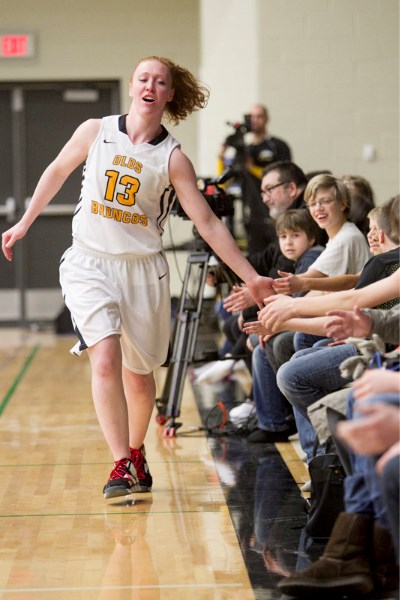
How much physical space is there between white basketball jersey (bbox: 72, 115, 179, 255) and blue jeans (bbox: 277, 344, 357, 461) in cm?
66

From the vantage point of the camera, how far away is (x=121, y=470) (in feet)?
12.1

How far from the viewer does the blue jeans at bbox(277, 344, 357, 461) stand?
134 inches

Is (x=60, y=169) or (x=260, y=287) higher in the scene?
(x=60, y=169)

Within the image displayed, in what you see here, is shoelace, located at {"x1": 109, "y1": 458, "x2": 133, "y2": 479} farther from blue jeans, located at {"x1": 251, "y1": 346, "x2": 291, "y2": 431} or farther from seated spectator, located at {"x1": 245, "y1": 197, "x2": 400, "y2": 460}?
blue jeans, located at {"x1": 251, "y1": 346, "x2": 291, "y2": 431}

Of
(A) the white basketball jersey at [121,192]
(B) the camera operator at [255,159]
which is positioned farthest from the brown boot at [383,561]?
(B) the camera operator at [255,159]

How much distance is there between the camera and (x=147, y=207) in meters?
3.72

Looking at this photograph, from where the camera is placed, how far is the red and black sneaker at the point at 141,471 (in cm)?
382

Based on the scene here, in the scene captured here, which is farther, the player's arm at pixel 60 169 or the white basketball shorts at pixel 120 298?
the player's arm at pixel 60 169

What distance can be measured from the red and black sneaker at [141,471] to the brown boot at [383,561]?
1.38m

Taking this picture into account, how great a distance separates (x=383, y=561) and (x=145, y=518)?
1.11 m

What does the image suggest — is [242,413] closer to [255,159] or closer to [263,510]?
[263,510]

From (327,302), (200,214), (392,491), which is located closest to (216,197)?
(200,214)

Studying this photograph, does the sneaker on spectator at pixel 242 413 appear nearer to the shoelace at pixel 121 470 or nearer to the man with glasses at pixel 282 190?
the man with glasses at pixel 282 190

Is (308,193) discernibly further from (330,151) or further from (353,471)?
(330,151)
